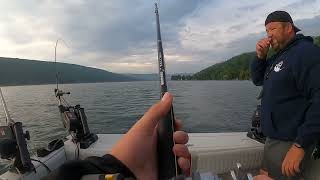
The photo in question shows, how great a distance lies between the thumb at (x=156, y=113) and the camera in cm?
118

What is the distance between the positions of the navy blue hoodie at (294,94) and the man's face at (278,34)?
0.21ft

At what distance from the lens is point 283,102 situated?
9.21ft

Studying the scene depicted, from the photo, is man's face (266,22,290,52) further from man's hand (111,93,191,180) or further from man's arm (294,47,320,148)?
man's hand (111,93,191,180)

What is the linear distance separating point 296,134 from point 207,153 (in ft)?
5.17

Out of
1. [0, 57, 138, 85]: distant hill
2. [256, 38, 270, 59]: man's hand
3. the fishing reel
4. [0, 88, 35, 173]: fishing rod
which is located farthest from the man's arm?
[0, 57, 138, 85]: distant hill

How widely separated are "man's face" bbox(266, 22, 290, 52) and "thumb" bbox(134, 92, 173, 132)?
6.81 ft

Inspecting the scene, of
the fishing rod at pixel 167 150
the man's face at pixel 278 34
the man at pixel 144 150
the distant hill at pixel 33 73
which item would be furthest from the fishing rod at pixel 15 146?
the distant hill at pixel 33 73

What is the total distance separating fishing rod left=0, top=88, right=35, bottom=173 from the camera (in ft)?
10.5

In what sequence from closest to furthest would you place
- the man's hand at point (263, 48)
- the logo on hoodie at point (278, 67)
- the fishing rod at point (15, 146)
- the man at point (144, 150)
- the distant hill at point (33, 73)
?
the man at point (144, 150) → the logo on hoodie at point (278, 67) → the man's hand at point (263, 48) → the fishing rod at point (15, 146) → the distant hill at point (33, 73)

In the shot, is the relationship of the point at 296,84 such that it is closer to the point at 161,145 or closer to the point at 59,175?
the point at 161,145

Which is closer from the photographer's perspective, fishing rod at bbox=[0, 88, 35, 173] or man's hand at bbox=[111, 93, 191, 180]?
man's hand at bbox=[111, 93, 191, 180]

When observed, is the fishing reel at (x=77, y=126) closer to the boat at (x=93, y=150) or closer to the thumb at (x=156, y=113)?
the boat at (x=93, y=150)

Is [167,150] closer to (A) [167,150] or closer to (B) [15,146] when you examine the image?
(A) [167,150]

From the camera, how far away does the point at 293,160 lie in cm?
266
